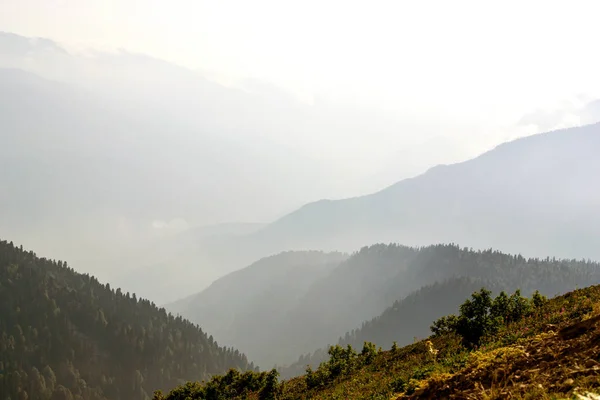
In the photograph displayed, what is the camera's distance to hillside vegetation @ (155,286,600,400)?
11484mm

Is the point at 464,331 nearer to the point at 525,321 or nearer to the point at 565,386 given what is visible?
the point at 525,321

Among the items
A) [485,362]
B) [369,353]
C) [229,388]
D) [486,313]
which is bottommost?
[229,388]

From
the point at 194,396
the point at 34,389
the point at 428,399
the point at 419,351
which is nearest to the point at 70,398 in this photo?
the point at 34,389

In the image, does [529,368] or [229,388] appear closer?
[529,368]

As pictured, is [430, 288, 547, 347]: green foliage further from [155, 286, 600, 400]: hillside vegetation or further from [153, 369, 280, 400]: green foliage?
[153, 369, 280, 400]: green foliage

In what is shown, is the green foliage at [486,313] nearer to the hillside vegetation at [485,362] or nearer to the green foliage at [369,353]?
the hillside vegetation at [485,362]

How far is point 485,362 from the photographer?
47.0 feet

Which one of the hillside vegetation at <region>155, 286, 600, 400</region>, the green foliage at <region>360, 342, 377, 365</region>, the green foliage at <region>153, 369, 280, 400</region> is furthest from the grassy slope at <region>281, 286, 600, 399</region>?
the green foliage at <region>153, 369, 280, 400</region>

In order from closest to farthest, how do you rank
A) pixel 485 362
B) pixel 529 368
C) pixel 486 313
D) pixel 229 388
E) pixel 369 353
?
pixel 529 368 → pixel 485 362 → pixel 486 313 → pixel 229 388 → pixel 369 353

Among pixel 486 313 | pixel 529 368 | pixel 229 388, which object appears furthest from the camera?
pixel 229 388

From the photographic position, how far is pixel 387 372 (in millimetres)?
29250

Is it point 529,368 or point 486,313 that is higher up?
point 529,368

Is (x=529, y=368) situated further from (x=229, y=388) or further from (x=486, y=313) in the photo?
(x=229, y=388)

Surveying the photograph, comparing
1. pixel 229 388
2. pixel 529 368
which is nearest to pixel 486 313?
pixel 529 368
